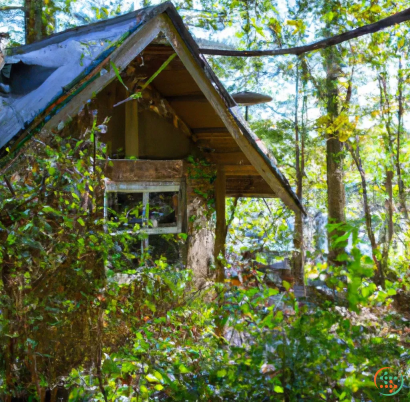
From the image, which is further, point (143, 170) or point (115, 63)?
point (143, 170)

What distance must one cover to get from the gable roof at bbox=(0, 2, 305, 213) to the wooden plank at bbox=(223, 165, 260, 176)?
2110 mm

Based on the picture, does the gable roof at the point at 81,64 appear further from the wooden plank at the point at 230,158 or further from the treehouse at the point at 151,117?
the wooden plank at the point at 230,158

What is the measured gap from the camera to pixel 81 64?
4062 millimetres

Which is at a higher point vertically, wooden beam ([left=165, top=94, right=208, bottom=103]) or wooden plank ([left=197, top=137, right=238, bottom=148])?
wooden beam ([left=165, top=94, right=208, bottom=103])

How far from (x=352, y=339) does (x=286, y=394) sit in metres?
0.51

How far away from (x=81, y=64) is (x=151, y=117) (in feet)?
9.77

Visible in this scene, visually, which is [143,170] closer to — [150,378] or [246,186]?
[246,186]

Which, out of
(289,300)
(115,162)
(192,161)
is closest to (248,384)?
(289,300)

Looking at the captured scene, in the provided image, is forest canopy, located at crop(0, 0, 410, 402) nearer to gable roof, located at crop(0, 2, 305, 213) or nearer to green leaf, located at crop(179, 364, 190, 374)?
green leaf, located at crop(179, 364, 190, 374)

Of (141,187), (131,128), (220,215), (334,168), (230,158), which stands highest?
(131,128)

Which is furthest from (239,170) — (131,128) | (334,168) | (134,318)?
(334,168)

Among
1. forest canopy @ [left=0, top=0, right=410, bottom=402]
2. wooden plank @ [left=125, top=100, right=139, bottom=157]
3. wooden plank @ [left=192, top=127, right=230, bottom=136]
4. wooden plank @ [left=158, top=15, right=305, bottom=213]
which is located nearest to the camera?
forest canopy @ [left=0, top=0, right=410, bottom=402]

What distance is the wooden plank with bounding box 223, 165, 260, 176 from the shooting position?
7.68 metres

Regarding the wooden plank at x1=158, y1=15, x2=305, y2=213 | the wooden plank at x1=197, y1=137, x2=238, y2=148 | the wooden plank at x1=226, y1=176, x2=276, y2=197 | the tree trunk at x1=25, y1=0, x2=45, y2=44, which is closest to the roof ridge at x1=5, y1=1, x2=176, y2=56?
the wooden plank at x1=158, y1=15, x2=305, y2=213
